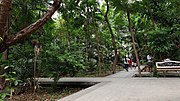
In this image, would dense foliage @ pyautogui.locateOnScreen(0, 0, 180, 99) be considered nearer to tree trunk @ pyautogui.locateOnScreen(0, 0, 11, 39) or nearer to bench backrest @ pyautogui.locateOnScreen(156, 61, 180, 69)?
tree trunk @ pyautogui.locateOnScreen(0, 0, 11, 39)

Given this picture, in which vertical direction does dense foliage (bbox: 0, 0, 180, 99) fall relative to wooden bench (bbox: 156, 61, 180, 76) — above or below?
above

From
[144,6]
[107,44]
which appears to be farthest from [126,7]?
[107,44]

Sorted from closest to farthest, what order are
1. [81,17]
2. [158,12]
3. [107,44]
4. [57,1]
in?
[57,1]
[158,12]
[81,17]
[107,44]

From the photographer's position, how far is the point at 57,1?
18.1ft

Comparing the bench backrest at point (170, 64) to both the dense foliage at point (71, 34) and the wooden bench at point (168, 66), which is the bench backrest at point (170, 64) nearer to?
the wooden bench at point (168, 66)

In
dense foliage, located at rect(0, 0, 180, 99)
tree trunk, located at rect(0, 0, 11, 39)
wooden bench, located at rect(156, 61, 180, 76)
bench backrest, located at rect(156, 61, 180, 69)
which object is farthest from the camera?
bench backrest, located at rect(156, 61, 180, 69)

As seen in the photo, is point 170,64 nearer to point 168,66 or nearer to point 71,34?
point 168,66

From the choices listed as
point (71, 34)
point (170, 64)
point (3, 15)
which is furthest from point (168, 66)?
point (71, 34)

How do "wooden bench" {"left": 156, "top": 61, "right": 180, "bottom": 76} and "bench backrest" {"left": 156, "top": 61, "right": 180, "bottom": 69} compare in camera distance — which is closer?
"wooden bench" {"left": 156, "top": 61, "right": 180, "bottom": 76}

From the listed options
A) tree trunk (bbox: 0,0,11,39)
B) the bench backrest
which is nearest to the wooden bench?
the bench backrest

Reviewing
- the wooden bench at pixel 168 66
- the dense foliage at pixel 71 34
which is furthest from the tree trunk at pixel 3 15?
the wooden bench at pixel 168 66

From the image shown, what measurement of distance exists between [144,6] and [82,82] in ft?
19.5

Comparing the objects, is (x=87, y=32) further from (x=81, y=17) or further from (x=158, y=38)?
(x=158, y=38)

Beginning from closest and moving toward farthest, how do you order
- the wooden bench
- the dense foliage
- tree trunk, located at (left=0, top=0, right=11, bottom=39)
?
tree trunk, located at (left=0, top=0, right=11, bottom=39)
the dense foliage
the wooden bench
